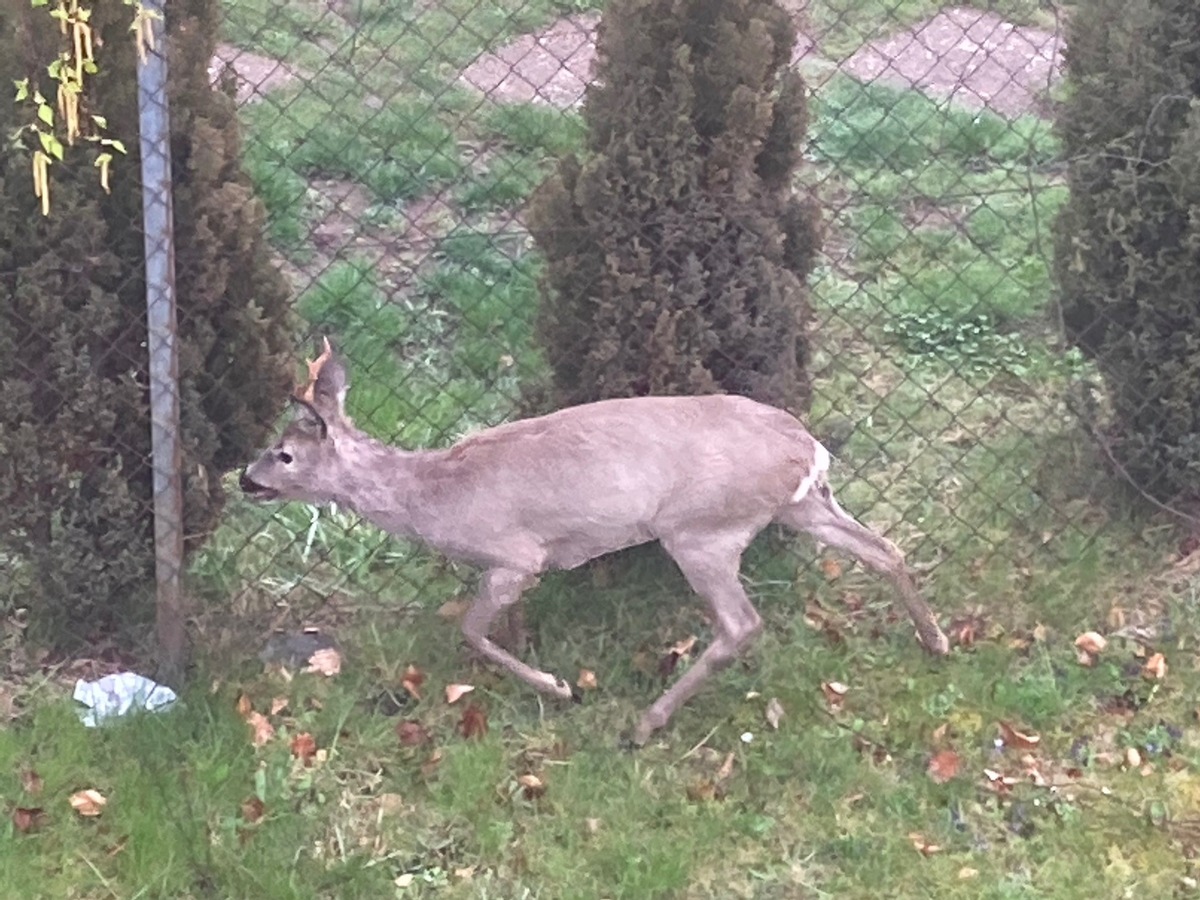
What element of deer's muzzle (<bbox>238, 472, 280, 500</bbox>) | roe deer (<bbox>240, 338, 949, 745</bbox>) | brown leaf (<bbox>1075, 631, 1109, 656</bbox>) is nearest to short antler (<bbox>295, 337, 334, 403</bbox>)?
roe deer (<bbox>240, 338, 949, 745</bbox>)

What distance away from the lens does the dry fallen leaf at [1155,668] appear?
4.49m

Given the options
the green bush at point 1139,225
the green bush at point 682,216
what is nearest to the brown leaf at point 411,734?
the green bush at point 682,216

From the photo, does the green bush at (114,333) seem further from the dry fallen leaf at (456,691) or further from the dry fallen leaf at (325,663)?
the dry fallen leaf at (456,691)

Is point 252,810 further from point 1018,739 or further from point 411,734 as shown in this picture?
point 1018,739

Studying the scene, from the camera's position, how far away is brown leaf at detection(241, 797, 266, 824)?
154 inches

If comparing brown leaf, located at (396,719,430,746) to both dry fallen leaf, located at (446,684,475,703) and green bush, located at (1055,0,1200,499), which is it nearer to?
dry fallen leaf, located at (446,684,475,703)

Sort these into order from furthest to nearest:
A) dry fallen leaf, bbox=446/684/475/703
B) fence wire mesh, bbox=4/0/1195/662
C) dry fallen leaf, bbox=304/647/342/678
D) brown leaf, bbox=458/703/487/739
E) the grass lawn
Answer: fence wire mesh, bbox=4/0/1195/662 → dry fallen leaf, bbox=304/647/342/678 → dry fallen leaf, bbox=446/684/475/703 → brown leaf, bbox=458/703/487/739 → the grass lawn

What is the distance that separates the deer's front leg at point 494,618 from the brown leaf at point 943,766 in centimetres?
100

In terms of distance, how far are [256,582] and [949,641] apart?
2121 mm

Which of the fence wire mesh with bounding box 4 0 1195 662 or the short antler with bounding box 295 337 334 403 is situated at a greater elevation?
the short antler with bounding box 295 337 334 403

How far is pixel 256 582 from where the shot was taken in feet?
15.9

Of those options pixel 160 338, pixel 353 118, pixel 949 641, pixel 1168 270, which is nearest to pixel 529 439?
pixel 160 338

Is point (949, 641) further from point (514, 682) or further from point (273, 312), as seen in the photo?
point (273, 312)

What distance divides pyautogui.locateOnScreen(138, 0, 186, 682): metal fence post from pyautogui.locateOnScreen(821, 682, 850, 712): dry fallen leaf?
1.82 m
